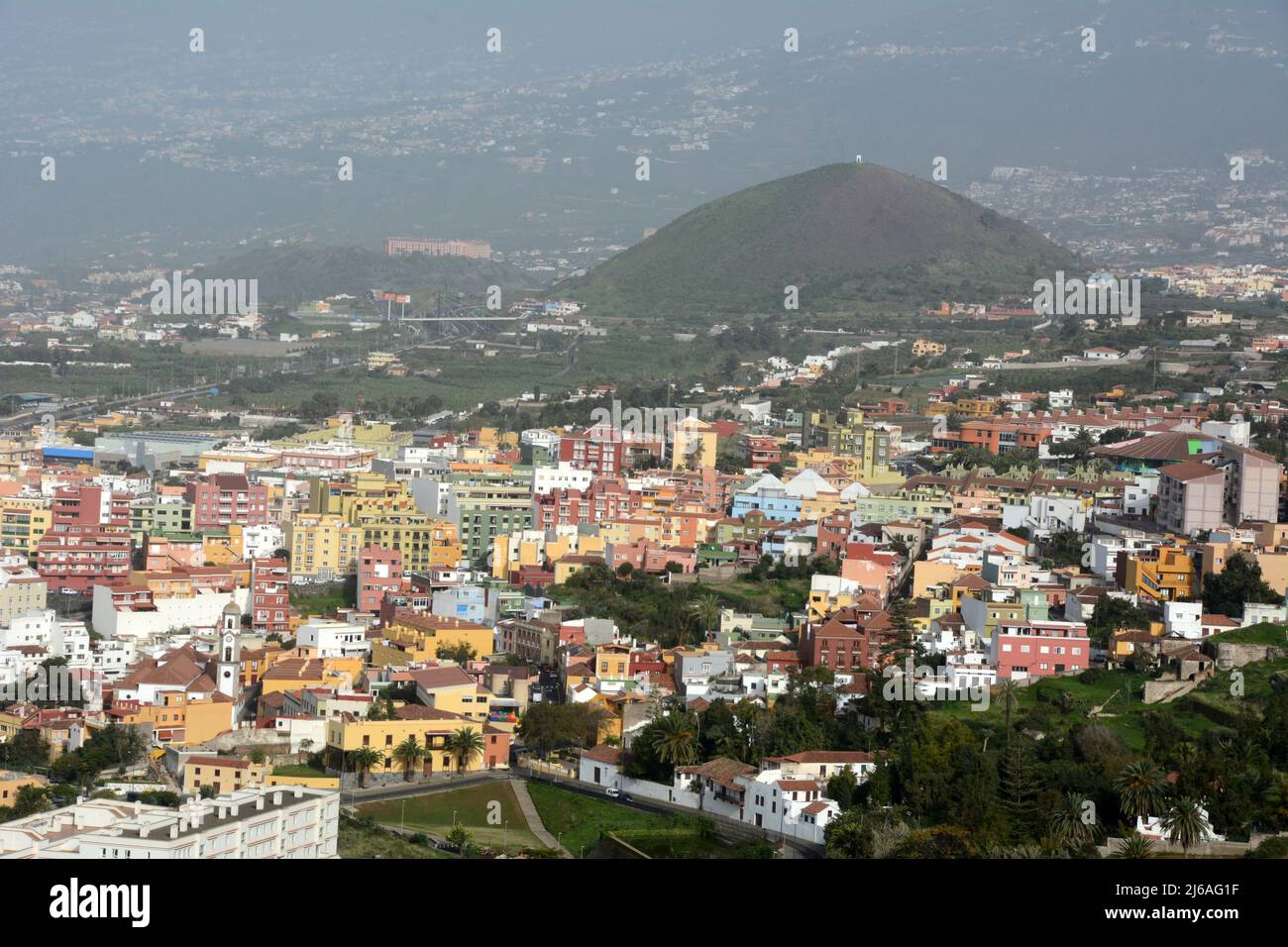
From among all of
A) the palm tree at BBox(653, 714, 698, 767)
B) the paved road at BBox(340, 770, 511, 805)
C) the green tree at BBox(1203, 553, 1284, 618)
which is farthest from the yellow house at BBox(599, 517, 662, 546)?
the palm tree at BBox(653, 714, 698, 767)

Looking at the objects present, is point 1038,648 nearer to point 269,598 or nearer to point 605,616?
point 605,616

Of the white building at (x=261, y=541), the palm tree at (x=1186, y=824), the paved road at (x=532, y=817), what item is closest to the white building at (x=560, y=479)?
the white building at (x=261, y=541)

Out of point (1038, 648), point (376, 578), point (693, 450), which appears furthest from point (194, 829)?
point (693, 450)

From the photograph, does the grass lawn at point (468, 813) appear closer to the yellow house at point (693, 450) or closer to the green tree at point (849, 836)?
the green tree at point (849, 836)

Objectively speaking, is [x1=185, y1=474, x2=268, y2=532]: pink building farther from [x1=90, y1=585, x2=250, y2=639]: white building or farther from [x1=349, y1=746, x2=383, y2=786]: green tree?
[x1=349, y1=746, x2=383, y2=786]: green tree
